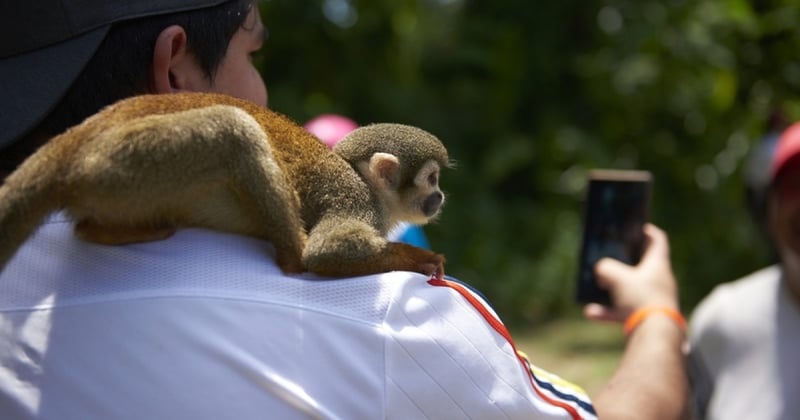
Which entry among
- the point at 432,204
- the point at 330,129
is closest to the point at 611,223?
the point at 432,204

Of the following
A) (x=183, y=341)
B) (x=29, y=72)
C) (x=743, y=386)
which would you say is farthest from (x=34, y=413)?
(x=743, y=386)

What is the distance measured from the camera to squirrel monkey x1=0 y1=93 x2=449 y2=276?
1.11m

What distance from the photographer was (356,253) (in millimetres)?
1237

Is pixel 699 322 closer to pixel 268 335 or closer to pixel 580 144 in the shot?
pixel 268 335

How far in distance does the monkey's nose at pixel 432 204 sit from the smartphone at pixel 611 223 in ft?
1.83

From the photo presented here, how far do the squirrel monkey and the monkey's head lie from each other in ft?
0.51

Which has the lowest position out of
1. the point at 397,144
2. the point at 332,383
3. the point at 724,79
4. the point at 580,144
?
the point at 580,144

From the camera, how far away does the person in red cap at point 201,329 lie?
1.02 m

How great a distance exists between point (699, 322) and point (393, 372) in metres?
1.92

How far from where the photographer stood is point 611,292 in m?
1.97

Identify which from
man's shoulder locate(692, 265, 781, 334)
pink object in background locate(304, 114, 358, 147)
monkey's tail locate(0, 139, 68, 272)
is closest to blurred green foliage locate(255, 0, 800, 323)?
pink object in background locate(304, 114, 358, 147)

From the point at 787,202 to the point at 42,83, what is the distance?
2.12 meters

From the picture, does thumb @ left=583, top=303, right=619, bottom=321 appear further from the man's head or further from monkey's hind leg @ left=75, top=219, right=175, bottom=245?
monkey's hind leg @ left=75, top=219, right=175, bottom=245

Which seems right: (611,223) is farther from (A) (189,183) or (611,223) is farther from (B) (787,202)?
(A) (189,183)
